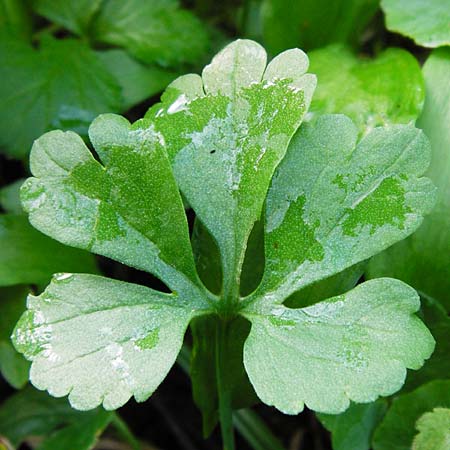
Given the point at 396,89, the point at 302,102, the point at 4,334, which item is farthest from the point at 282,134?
the point at 4,334

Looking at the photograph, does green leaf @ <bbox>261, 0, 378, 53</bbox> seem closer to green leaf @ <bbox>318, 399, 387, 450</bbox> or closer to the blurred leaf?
the blurred leaf

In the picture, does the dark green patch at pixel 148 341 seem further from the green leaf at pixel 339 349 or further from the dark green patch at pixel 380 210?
the dark green patch at pixel 380 210

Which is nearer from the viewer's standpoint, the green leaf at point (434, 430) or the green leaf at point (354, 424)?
the green leaf at point (434, 430)

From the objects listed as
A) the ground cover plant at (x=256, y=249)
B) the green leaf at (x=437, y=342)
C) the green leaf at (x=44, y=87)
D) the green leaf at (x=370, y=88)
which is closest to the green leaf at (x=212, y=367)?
the ground cover plant at (x=256, y=249)

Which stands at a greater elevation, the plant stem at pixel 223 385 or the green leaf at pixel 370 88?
the green leaf at pixel 370 88

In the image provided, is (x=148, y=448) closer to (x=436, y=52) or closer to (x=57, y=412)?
(x=57, y=412)

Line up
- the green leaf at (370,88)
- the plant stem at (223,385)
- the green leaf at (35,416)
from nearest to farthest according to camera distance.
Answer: the plant stem at (223,385) → the green leaf at (370,88) → the green leaf at (35,416)

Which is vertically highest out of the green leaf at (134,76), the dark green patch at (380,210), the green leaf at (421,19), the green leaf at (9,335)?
the green leaf at (421,19)
